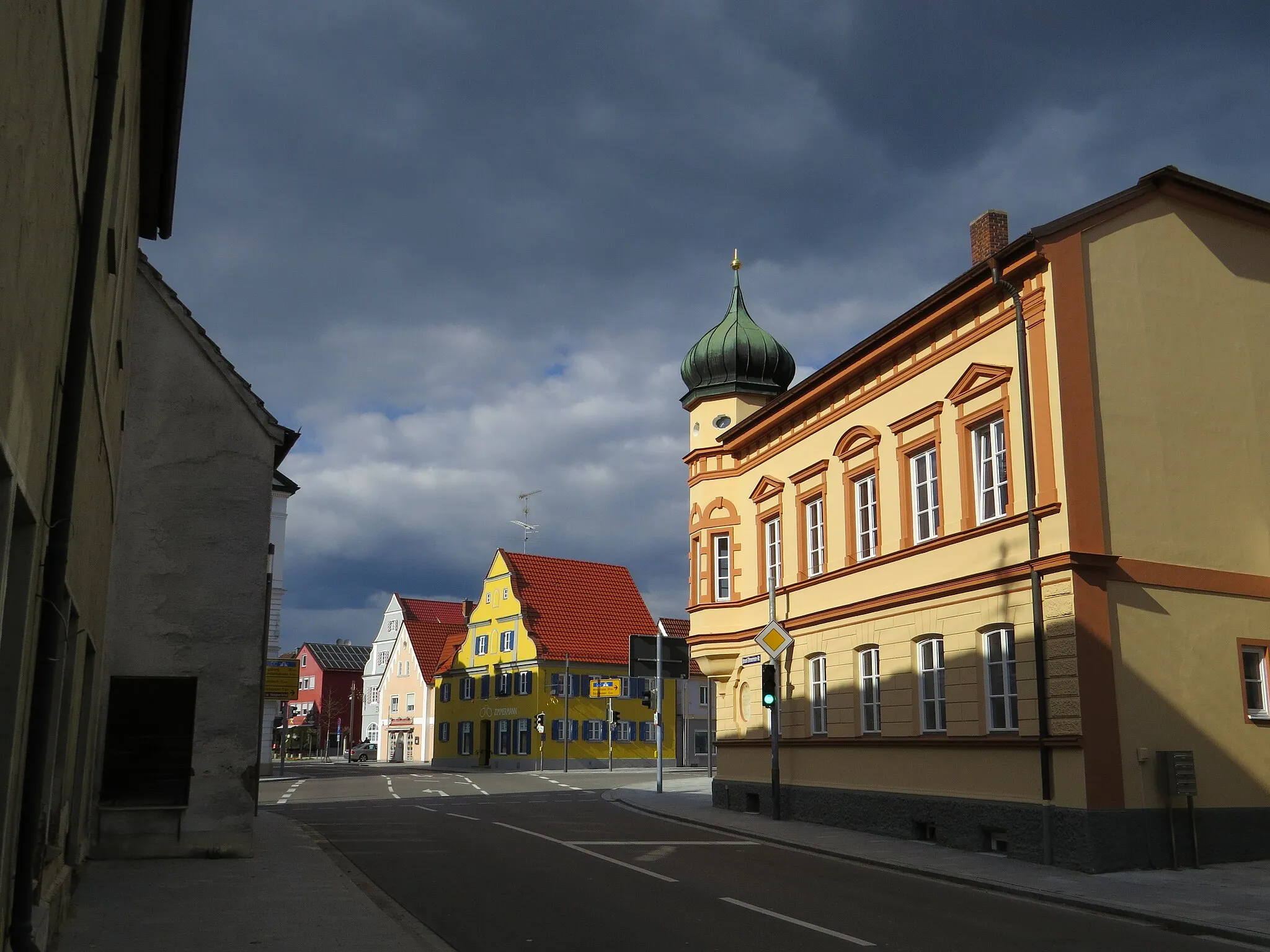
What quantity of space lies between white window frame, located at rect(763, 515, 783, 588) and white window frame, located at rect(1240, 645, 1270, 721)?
10875 millimetres

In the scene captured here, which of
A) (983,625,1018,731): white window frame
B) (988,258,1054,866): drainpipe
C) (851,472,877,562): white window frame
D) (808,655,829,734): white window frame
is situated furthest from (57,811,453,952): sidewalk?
(851,472,877,562): white window frame

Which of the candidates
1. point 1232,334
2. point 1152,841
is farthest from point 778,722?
point 1232,334

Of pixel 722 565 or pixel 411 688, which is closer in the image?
pixel 722 565

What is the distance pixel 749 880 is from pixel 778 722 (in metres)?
10.9

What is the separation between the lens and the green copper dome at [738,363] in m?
30.7

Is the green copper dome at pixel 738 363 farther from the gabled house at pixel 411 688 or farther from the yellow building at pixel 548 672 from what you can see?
the gabled house at pixel 411 688

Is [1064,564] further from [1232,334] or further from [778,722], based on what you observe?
[778,722]

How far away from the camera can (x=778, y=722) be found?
84.5 ft

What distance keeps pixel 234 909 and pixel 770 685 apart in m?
14.5

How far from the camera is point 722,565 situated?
98.2ft

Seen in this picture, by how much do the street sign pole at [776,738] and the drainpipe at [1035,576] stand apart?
7.92m

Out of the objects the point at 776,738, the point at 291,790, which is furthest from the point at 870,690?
the point at 291,790

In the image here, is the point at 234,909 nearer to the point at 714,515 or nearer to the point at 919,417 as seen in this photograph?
the point at 919,417

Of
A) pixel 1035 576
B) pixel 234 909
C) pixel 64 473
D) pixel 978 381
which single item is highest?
pixel 978 381
